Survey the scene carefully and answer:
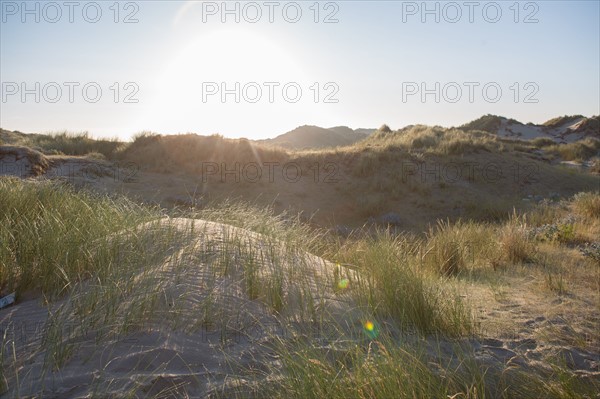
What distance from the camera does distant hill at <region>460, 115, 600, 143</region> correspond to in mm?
35688

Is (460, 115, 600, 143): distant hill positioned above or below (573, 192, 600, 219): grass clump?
above

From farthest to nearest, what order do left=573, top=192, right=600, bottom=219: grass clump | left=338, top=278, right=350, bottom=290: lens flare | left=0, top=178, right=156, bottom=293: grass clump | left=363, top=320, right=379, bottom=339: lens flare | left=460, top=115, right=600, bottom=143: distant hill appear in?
left=460, top=115, right=600, bottom=143: distant hill → left=573, top=192, right=600, bottom=219: grass clump → left=338, top=278, right=350, bottom=290: lens flare → left=0, top=178, right=156, bottom=293: grass clump → left=363, top=320, right=379, bottom=339: lens flare

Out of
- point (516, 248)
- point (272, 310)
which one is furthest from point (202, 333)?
point (516, 248)

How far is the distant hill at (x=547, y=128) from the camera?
35688 mm

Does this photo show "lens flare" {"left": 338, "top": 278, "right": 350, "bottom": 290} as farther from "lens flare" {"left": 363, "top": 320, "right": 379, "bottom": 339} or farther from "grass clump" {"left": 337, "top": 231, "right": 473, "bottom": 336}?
"lens flare" {"left": 363, "top": 320, "right": 379, "bottom": 339}

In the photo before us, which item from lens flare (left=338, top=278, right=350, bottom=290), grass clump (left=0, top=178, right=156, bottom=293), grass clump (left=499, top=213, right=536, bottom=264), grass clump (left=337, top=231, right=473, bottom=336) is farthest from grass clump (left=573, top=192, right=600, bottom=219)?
grass clump (left=0, top=178, right=156, bottom=293)

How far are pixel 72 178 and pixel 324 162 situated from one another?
27.8 feet

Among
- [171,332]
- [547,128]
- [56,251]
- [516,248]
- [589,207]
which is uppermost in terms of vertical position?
[547,128]

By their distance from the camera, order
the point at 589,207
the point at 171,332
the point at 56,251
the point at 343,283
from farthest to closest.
A: the point at 589,207 < the point at 343,283 < the point at 56,251 < the point at 171,332

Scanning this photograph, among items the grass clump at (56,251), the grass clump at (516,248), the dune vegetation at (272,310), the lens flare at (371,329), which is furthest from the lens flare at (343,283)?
the grass clump at (516,248)

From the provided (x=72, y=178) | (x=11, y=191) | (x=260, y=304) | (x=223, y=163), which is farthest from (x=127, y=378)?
(x=223, y=163)

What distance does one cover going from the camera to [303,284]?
334cm

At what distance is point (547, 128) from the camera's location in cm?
3969

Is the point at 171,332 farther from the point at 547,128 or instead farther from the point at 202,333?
the point at 547,128
